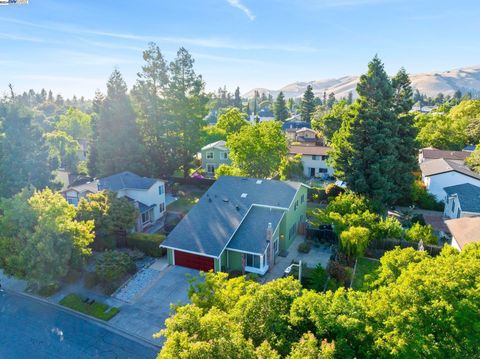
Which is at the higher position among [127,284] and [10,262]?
[10,262]

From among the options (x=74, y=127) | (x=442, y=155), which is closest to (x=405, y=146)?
(x=442, y=155)

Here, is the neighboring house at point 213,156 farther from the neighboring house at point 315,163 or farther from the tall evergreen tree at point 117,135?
the tall evergreen tree at point 117,135

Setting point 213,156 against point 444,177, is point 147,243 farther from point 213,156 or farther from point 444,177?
point 444,177

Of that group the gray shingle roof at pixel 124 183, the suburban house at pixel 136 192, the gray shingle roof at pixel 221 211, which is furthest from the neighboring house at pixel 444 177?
the gray shingle roof at pixel 124 183

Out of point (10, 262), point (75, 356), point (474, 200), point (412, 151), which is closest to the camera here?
point (75, 356)

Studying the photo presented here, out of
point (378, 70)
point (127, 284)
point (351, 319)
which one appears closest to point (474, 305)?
point (351, 319)

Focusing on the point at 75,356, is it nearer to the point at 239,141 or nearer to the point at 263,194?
the point at 263,194
